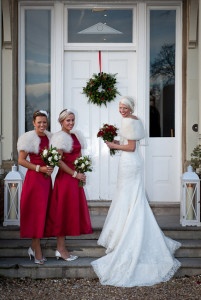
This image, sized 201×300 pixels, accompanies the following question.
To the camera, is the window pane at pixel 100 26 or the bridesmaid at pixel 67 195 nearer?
the bridesmaid at pixel 67 195

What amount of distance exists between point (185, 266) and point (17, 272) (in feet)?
5.98

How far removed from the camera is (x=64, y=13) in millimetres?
7605

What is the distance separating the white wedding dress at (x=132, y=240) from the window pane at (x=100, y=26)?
99.2 inches

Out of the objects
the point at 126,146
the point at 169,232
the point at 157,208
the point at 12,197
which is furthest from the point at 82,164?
the point at 157,208

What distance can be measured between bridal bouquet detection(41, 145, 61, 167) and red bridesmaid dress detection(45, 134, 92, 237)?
278 millimetres

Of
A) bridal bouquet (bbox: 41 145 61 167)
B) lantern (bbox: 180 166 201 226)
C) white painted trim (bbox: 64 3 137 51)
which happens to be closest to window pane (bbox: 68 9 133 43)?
white painted trim (bbox: 64 3 137 51)

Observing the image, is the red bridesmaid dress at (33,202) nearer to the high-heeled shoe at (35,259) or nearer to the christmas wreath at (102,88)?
the high-heeled shoe at (35,259)

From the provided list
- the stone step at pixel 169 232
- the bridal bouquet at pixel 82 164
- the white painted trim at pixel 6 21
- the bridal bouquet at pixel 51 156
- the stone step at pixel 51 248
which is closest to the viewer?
the bridal bouquet at pixel 51 156

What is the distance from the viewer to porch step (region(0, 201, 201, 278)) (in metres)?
5.43

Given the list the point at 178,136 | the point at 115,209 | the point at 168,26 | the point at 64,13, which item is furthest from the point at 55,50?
the point at 115,209

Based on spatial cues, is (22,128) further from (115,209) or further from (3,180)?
(115,209)

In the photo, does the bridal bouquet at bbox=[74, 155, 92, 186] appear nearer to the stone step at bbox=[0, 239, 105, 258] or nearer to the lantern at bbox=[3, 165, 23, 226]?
the stone step at bbox=[0, 239, 105, 258]

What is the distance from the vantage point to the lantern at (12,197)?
6312mm

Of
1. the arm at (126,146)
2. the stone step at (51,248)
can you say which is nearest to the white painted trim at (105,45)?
the arm at (126,146)
